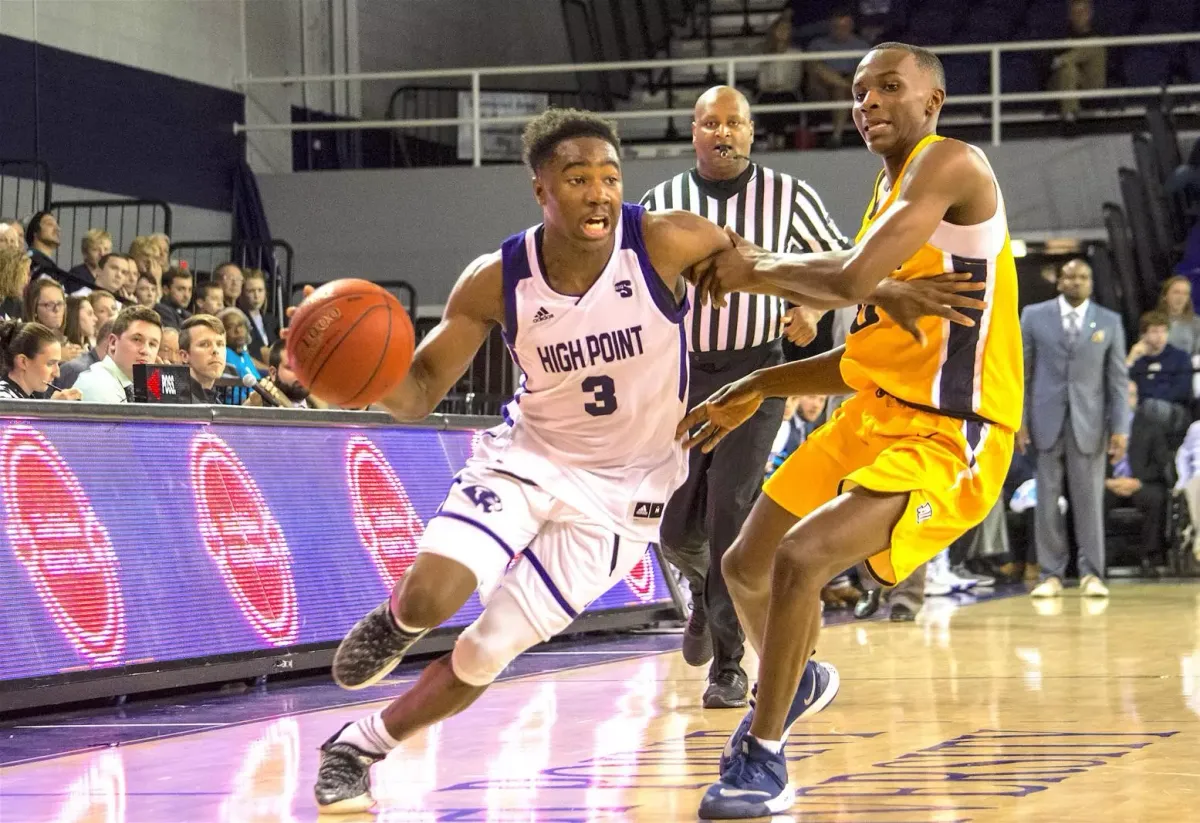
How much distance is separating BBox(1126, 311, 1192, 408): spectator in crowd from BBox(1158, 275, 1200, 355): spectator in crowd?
0.23m

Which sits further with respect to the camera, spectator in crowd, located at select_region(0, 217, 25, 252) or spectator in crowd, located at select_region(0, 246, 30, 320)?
spectator in crowd, located at select_region(0, 217, 25, 252)

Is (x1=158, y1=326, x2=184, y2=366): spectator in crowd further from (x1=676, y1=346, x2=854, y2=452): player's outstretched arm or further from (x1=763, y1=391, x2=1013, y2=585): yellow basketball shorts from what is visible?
(x1=763, y1=391, x2=1013, y2=585): yellow basketball shorts

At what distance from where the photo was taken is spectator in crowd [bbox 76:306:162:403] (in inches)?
312

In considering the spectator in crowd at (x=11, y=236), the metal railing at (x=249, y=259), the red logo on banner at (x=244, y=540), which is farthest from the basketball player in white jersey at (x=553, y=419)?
the metal railing at (x=249, y=259)

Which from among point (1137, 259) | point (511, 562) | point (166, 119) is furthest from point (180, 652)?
point (1137, 259)

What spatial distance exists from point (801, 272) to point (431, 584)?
3.75ft

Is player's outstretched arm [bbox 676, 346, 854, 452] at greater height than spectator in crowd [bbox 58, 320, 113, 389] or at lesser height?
lesser

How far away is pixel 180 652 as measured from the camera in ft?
21.0

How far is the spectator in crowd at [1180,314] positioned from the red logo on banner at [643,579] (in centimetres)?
539

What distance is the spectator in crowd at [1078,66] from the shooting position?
1598 cm

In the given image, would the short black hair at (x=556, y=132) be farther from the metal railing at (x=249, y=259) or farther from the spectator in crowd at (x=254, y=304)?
the metal railing at (x=249, y=259)

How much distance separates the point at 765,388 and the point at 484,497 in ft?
3.10

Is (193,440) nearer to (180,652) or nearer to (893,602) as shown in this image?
(180,652)

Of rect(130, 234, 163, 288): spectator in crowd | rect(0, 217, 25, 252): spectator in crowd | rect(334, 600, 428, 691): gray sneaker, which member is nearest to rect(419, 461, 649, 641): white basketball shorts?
rect(334, 600, 428, 691): gray sneaker
